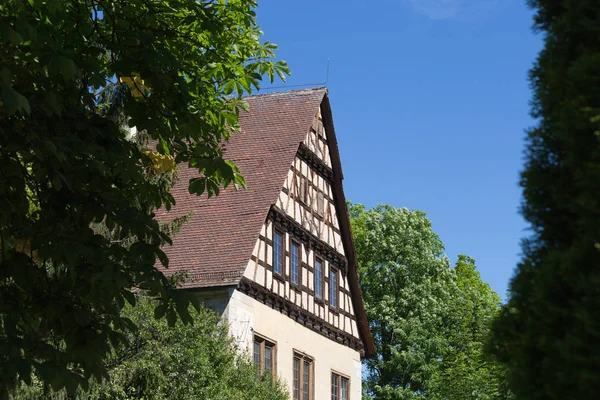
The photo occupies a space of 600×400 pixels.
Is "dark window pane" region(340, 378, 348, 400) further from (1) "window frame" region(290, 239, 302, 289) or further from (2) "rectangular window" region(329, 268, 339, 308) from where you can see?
(1) "window frame" region(290, 239, 302, 289)

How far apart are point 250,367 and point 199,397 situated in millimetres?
2450

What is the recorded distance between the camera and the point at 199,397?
18375 millimetres

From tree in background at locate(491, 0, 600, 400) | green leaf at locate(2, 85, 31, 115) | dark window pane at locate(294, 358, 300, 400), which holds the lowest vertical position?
tree in background at locate(491, 0, 600, 400)

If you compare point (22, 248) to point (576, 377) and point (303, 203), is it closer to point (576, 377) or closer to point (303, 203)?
point (576, 377)

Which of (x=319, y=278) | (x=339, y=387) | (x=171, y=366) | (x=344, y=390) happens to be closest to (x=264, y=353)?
(x=319, y=278)

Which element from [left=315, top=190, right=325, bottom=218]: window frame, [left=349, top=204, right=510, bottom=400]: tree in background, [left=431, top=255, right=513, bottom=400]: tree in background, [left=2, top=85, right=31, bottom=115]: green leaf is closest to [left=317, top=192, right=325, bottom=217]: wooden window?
[left=315, top=190, right=325, bottom=218]: window frame

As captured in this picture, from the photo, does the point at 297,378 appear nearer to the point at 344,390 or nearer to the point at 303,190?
the point at 344,390

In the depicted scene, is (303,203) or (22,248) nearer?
(22,248)

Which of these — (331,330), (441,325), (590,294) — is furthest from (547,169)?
(441,325)

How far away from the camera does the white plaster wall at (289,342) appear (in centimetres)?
2258

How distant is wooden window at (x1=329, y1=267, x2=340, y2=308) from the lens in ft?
93.4

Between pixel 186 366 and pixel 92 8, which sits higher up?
pixel 92 8

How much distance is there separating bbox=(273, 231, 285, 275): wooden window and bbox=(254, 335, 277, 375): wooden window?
73.0 inches

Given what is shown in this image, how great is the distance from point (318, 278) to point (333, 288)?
142 cm
